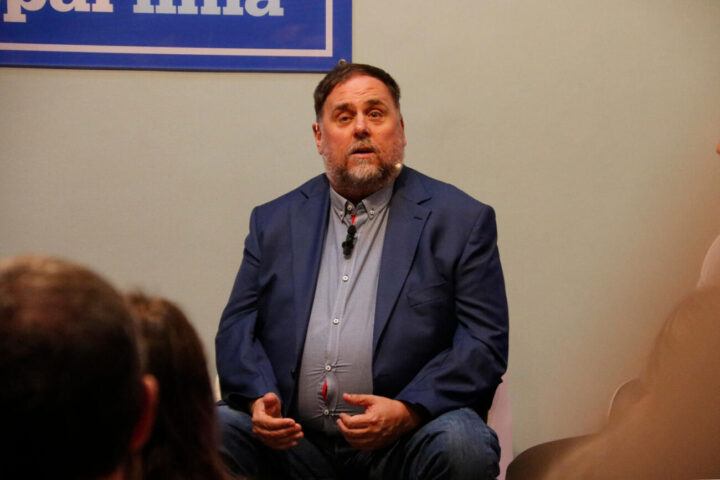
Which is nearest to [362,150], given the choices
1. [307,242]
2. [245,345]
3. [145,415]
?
[307,242]

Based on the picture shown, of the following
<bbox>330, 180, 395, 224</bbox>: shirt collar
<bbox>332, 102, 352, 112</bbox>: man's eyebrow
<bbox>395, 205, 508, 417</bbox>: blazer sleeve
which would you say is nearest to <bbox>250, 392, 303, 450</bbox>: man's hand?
<bbox>395, 205, 508, 417</bbox>: blazer sleeve

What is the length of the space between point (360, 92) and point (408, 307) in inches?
27.7

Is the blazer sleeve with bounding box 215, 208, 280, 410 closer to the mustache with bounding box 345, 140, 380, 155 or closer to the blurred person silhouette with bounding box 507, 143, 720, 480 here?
the mustache with bounding box 345, 140, 380, 155

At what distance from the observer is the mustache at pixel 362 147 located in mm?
2621

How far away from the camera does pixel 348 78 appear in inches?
107

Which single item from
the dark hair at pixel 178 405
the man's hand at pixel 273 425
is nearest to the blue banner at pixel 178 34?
Result: the man's hand at pixel 273 425

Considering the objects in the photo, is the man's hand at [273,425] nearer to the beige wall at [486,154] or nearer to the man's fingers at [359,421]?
the man's fingers at [359,421]

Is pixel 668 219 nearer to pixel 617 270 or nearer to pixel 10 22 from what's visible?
pixel 617 270

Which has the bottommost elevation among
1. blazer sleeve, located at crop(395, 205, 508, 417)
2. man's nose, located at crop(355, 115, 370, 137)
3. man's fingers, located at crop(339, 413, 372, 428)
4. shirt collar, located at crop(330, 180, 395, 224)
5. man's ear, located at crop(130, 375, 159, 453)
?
man's fingers, located at crop(339, 413, 372, 428)

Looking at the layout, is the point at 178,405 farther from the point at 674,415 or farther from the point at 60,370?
the point at 674,415

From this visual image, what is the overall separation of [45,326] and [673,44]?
2.95 m

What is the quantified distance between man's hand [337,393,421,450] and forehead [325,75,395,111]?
936mm

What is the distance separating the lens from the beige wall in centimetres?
318

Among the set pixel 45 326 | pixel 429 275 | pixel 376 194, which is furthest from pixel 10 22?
pixel 45 326
